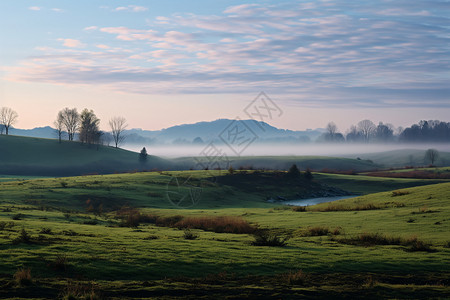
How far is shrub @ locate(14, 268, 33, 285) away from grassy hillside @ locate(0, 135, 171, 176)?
453ft

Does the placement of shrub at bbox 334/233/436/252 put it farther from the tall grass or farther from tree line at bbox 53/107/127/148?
tree line at bbox 53/107/127/148

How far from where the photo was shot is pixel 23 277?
15.9 m

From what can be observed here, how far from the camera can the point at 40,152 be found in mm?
167000

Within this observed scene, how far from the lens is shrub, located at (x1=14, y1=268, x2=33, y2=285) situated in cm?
1584

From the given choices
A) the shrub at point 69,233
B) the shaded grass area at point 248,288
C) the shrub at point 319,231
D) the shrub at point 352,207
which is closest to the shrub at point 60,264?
the shaded grass area at point 248,288

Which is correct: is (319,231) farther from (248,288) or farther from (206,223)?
(248,288)

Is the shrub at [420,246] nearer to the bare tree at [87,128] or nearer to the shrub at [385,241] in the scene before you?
the shrub at [385,241]

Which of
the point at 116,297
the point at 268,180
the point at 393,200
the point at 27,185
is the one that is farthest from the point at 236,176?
the point at 116,297

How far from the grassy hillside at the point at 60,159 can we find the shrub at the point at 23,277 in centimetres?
13812

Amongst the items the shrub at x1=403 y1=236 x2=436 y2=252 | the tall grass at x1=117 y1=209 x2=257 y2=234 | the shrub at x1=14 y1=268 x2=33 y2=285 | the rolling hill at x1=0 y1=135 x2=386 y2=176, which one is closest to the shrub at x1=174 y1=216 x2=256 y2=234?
the tall grass at x1=117 y1=209 x2=257 y2=234

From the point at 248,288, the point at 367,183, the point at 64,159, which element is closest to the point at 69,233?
the point at 248,288

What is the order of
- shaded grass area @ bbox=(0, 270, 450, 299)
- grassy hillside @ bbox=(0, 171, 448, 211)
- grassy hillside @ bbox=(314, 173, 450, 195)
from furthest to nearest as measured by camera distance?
1. grassy hillside @ bbox=(314, 173, 450, 195)
2. grassy hillside @ bbox=(0, 171, 448, 211)
3. shaded grass area @ bbox=(0, 270, 450, 299)

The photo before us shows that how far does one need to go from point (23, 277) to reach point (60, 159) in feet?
514

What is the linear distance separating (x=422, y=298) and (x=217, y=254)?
9.89 meters
